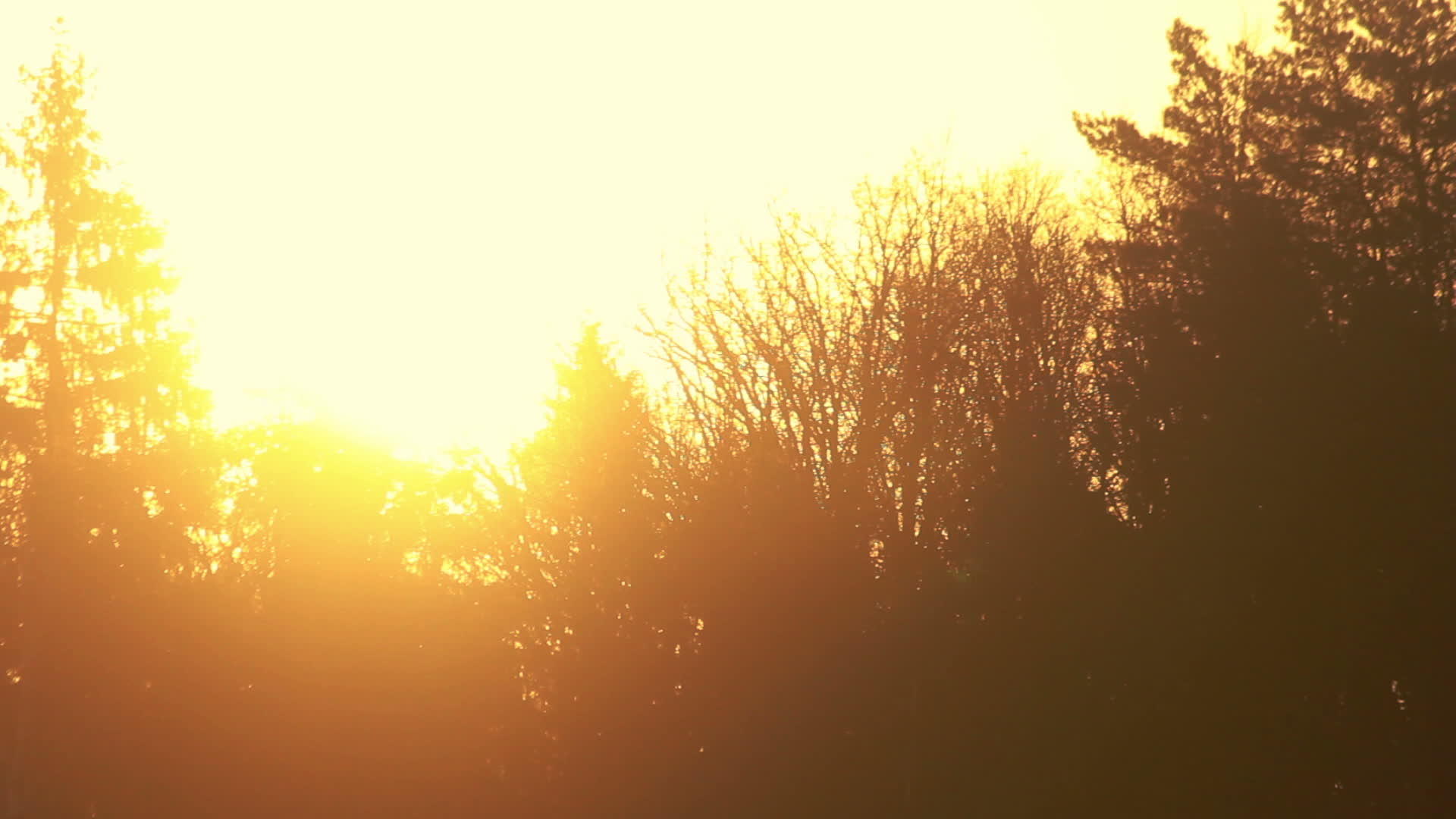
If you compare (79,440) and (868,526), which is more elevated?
(79,440)

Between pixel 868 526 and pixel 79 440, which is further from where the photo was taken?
pixel 79 440

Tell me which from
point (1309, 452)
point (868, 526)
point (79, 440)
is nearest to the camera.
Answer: point (1309, 452)

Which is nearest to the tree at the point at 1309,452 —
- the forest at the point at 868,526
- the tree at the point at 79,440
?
the forest at the point at 868,526

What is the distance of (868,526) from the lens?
21.7m

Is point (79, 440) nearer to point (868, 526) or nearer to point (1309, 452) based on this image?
point (868, 526)

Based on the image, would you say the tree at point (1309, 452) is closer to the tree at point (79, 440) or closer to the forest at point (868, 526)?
the forest at point (868, 526)

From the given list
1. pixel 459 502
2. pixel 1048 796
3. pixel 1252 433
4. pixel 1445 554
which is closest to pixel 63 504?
pixel 459 502

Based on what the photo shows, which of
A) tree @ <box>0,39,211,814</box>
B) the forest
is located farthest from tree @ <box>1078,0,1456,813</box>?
tree @ <box>0,39,211,814</box>

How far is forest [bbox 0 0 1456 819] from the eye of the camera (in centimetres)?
1708

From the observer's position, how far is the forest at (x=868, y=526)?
1708 cm

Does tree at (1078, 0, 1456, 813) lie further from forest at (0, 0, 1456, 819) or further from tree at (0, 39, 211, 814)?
tree at (0, 39, 211, 814)

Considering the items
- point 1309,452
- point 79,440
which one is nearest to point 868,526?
point 1309,452

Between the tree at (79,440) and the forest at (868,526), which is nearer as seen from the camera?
the forest at (868,526)

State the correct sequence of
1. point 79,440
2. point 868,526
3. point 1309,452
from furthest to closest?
point 79,440, point 868,526, point 1309,452
